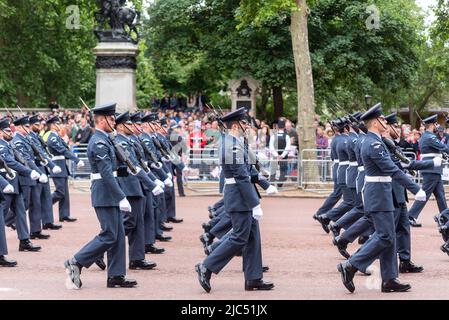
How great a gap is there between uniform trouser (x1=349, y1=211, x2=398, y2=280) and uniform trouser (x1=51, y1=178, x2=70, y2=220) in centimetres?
860

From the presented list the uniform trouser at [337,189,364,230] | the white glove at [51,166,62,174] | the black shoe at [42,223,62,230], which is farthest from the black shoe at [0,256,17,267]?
the uniform trouser at [337,189,364,230]

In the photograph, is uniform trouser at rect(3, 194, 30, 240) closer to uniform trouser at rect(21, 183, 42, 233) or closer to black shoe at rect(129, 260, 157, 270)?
uniform trouser at rect(21, 183, 42, 233)

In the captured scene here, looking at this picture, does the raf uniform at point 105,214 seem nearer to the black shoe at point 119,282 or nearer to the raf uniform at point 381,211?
the black shoe at point 119,282

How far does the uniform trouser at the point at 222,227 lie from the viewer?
14.0 metres

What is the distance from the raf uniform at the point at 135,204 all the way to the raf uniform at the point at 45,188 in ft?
12.5

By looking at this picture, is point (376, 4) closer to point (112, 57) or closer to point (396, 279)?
point (112, 57)

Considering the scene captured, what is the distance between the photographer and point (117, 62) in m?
30.4

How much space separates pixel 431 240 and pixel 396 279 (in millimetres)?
5233

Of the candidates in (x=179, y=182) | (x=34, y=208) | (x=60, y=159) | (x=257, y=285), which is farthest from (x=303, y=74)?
(x=257, y=285)

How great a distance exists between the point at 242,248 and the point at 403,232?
7.61 feet

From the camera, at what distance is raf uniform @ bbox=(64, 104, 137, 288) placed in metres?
11.4

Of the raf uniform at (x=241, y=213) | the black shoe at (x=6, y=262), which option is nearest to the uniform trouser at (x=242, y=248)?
the raf uniform at (x=241, y=213)

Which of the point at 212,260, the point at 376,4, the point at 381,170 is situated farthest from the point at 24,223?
the point at 376,4

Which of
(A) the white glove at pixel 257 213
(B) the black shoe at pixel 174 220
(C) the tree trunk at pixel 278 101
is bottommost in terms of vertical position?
(B) the black shoe at pixel 174 220
